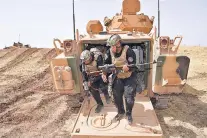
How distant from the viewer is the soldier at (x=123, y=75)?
6.02 m

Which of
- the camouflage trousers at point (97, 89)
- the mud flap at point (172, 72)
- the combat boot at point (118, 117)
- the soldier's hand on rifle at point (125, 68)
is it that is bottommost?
the combat boot at point (118, 117)

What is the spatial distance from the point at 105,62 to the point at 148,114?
1.56 meters

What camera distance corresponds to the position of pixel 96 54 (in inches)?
266

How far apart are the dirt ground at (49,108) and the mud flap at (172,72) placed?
1.20m

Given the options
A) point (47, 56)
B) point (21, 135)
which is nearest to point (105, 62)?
point (21, 135)

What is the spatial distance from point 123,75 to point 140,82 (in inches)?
58.2

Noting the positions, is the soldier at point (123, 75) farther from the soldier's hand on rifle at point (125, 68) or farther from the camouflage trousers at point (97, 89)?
the camouflage trousers at point (97, 89)

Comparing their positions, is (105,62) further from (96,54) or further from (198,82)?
(198,82)

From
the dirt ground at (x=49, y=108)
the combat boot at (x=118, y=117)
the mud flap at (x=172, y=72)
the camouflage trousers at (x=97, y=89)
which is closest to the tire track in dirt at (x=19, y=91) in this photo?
the dirt ground at (x=49, y=108)

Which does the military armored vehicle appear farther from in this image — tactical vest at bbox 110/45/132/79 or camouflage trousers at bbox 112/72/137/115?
tactical vest at bbox 110/45/132/79

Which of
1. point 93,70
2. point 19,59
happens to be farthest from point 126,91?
point 19,59

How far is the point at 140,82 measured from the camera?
758 centimetres

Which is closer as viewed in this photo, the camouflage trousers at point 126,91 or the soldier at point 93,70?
the camouflage trousers at point 126,91

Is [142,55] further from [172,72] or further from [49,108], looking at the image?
[49,108]
